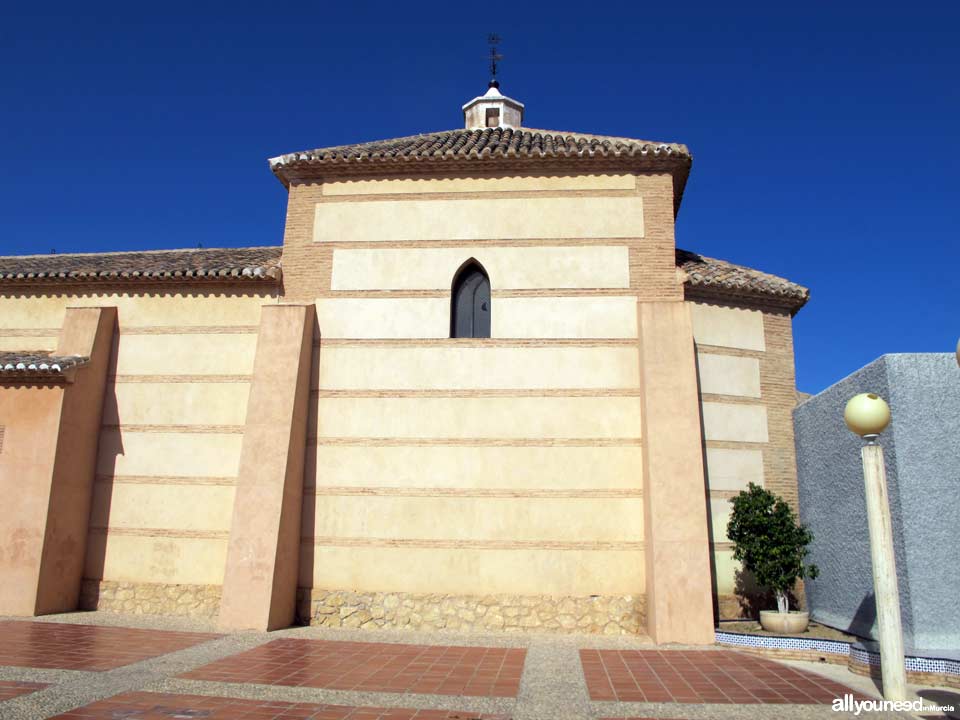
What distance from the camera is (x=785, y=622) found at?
816 centimetres

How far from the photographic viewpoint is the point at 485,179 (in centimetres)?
1041

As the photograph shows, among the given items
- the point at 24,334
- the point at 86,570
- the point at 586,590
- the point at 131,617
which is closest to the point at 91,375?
the point at 24,334

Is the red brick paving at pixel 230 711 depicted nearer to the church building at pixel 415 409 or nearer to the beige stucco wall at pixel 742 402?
the church building at pixel 415 409

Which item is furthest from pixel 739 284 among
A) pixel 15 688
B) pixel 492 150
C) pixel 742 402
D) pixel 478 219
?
pixel 15 688

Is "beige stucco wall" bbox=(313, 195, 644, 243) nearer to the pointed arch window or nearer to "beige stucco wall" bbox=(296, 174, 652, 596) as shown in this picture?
"beige stucco wall" bbox=(296, 174, 652, 596)

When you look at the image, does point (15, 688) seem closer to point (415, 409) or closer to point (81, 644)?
point (81, 644)

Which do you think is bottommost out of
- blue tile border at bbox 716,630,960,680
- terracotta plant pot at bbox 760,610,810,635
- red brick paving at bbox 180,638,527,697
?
red brick paving at bbox 180,638,527,697

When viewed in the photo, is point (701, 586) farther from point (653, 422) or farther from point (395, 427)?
point (395, 427)

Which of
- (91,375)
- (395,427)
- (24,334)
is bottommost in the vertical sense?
(395,427)

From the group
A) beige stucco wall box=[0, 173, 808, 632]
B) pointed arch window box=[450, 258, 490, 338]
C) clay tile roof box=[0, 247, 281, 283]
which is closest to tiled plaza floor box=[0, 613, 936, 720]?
beige stucco wall box=[0, 173, 808, 632]

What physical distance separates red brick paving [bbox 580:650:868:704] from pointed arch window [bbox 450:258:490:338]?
457cm

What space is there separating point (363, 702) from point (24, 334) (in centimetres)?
904

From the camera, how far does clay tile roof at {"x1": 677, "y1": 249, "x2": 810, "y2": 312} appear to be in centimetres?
1004

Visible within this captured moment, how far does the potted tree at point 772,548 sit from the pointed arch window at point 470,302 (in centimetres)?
422
